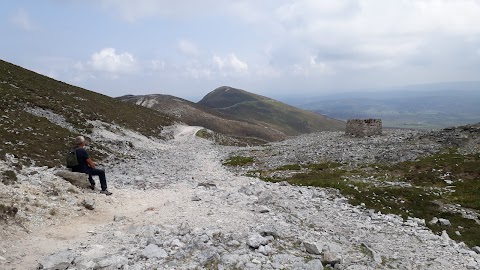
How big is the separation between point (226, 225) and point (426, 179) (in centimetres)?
2072

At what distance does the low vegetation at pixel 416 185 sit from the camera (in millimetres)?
21703

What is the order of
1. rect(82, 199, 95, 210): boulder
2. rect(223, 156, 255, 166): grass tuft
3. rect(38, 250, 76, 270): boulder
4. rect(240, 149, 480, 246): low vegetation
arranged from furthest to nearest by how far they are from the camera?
1. rect(223, 156, 255, 166): grass tuft
2. rect(240, 149, 480, 246): low vegetation
3. rect(82, 199, 95, 210): boulder
4. rect(38, 250, 76, 270): boulder

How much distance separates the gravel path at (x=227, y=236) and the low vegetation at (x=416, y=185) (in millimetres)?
2003

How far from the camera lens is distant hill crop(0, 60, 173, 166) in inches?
1187

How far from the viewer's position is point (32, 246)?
1316 centimetres

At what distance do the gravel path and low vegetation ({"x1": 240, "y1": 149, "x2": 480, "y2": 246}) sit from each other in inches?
78.8

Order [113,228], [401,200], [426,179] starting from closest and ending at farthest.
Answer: [113,228], [401,200], [426,179]

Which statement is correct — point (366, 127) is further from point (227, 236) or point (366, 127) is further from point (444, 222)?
point (227, 236)

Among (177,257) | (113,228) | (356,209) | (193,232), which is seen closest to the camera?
(177,257)

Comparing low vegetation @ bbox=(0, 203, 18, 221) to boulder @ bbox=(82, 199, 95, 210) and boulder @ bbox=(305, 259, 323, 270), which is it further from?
boulder @ bbox=(305, 259, 323, 270)

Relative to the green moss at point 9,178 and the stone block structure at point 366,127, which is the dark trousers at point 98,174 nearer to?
the green moss at point 9,178

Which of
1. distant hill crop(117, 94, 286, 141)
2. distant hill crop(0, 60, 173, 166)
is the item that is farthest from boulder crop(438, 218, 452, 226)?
distant hill crop(117, 94, 286, 141)

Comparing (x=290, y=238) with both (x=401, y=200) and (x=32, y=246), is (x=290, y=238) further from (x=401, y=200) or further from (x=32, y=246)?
(x=401, y=200)

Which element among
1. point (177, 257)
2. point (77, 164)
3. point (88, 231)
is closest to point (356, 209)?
point (177, 257)
